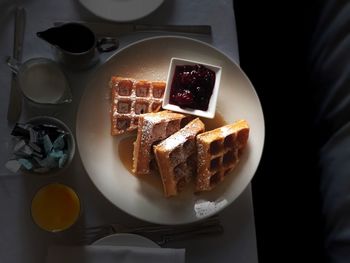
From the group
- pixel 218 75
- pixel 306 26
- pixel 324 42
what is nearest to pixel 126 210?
pixel 218 75

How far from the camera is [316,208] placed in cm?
171

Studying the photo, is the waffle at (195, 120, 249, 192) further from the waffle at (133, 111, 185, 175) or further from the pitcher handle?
the pitcher handle

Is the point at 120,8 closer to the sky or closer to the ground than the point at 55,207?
closer to the sky

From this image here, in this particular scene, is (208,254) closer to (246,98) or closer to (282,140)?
(246,98)

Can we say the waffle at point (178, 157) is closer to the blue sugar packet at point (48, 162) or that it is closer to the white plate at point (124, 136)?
the white plate at point (124, 136)

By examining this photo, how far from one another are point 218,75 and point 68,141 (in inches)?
13.8

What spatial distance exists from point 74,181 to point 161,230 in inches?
8.4

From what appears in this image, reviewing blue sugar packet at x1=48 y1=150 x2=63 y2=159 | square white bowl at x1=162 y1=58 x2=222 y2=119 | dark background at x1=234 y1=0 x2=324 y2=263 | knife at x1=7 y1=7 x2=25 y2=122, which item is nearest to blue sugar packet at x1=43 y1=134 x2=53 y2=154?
blue sugar packet at x1=48 y1=150 x2=63 y2=159

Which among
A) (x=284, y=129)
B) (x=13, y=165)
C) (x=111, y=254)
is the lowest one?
(x=284, y=129)

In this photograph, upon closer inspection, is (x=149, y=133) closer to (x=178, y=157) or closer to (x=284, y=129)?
(x=178, y=157)

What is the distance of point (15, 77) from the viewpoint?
110 centimetres

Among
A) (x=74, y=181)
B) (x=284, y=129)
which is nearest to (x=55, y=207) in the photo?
(x=74, y=181)

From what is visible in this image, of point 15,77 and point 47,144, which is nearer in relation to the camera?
point 47,144

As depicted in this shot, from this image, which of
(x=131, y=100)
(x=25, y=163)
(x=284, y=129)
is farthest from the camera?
(x=284, y=129)
